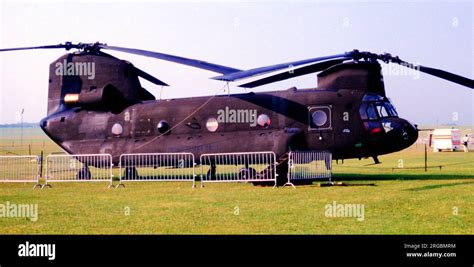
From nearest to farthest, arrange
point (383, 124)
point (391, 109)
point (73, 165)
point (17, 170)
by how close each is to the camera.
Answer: point (383, 124) → point (391, 109) → point (73, 165) → point (17, 170)

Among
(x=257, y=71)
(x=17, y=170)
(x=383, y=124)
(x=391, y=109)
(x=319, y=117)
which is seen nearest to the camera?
(x=257, y=71)

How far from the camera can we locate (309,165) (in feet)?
65.0

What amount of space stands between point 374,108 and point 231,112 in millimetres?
5224

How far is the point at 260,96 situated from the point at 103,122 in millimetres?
6645

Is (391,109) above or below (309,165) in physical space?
above

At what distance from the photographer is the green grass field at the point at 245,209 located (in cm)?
1062

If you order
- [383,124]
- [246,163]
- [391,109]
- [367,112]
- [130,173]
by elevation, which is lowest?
[130,173]

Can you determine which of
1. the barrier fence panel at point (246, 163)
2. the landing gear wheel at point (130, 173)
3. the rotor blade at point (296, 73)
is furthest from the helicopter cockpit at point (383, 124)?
the landing gear wheel at point (130, 173)

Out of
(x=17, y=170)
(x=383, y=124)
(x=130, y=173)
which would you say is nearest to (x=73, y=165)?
(x=130, y=173)

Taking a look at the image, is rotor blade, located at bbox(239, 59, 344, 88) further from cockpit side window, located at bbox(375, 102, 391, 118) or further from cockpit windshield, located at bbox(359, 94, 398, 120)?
cockpit side window, located at bbox(375, 102, 391, 118)

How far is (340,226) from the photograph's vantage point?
1073 centimetres

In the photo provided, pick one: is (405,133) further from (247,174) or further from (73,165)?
(73,165)

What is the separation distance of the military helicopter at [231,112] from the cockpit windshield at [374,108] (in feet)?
0.13
